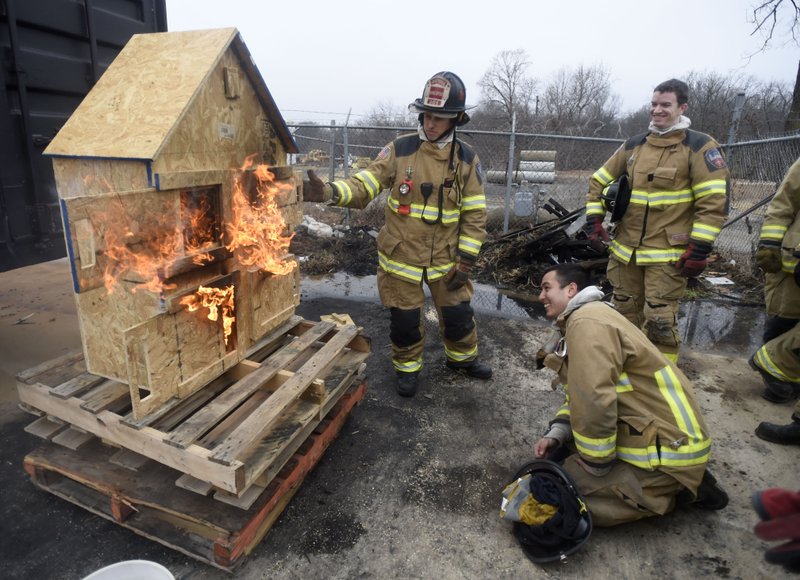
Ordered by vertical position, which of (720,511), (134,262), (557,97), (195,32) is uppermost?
(557,97)

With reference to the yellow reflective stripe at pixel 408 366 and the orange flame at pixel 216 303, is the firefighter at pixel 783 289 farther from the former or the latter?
the orange flame at pixel 216 303

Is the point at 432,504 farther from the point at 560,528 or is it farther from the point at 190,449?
the point at 190,449

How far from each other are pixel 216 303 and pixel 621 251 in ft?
10.1

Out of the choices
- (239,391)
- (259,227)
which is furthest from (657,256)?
(239,391)

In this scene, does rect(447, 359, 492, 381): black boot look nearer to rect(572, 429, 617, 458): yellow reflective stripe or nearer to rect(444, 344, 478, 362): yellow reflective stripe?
rect(444, 344, 478, 362): yellow reflective stripe

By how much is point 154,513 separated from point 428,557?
1.34 metres

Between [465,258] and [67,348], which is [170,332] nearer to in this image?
[465,258]

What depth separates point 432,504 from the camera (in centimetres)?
262

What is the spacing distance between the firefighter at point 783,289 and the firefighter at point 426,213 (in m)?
2.17

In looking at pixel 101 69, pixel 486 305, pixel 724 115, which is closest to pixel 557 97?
pixel 724 115

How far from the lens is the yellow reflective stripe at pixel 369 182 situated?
3.50 m

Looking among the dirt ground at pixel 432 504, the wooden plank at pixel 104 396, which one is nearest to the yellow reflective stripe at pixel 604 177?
the dirt ground at pixel 432 504

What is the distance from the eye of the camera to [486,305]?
5766mm

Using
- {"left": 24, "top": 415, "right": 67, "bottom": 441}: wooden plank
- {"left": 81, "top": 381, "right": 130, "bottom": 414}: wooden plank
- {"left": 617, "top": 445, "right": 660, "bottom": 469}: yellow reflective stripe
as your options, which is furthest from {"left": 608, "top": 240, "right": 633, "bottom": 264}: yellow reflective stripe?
{"left": 24, "top": 415, "right": 67, "bottom": 441}: wooden plank
